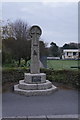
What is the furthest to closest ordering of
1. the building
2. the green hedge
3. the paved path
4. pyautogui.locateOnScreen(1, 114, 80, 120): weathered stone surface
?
the building → the green hedge → the paved path → pyautogui.locateOnScreen(1, 114, 80, 120): weathered stone surface

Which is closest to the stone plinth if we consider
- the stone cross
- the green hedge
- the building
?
the stone cross

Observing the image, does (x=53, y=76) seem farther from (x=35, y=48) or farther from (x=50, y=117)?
(x=50, y=117)

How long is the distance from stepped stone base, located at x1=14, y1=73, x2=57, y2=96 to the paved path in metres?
0.45

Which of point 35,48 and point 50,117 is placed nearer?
point 50,117

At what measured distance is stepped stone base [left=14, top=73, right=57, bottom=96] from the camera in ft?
27.3

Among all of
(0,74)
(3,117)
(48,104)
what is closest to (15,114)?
(3,117)

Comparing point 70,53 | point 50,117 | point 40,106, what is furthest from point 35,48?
point 70,53

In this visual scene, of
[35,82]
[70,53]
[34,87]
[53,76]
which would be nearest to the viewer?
[34,87]

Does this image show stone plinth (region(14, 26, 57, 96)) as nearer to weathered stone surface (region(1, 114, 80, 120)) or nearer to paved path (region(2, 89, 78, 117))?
paved path (region(2, 89, 78, 117))

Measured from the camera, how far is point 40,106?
638 centimetres

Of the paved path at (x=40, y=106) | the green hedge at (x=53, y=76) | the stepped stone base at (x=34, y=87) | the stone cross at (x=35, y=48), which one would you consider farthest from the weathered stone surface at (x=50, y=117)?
the green hedge at (x=53, y=76)

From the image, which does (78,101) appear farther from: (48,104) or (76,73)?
(76,73)

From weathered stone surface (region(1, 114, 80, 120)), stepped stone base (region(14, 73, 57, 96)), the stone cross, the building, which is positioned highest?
the building

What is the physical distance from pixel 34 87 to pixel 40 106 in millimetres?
2390
